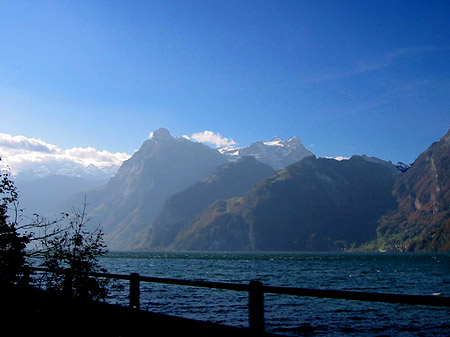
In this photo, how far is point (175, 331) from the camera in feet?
31.0

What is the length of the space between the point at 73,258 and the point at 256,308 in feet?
37.6

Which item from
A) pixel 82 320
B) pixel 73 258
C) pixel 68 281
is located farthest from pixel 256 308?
pixel 73 258

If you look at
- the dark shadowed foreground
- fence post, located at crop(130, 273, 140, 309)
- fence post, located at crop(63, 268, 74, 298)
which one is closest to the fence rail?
the dark shadowed foreground

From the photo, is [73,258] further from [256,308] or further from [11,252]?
[256,308]

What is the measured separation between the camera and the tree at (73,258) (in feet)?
54.5

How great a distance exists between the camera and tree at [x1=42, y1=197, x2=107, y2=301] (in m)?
16.6

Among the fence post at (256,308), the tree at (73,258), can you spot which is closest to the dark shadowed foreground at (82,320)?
the fence post at (256,308)

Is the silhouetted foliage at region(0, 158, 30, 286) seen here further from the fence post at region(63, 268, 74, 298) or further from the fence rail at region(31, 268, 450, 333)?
the fence rail at region(31, 268, 450, 333)

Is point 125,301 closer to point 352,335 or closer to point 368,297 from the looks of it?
point 352,335

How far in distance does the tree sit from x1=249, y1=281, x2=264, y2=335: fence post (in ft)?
32.7

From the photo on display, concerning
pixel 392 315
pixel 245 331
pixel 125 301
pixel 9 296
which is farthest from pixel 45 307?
pixel 392 315

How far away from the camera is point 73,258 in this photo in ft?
57.0

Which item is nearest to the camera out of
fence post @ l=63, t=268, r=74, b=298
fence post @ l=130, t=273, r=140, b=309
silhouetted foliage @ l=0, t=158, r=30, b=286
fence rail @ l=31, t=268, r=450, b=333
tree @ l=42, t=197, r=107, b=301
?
fence rail @ l=31, t=268, r=450, b=333

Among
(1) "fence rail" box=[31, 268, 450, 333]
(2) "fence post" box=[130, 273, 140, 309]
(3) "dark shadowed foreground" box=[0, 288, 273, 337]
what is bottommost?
(3) "dark shadowed foreground" box=[0, 288, 273, 337]
